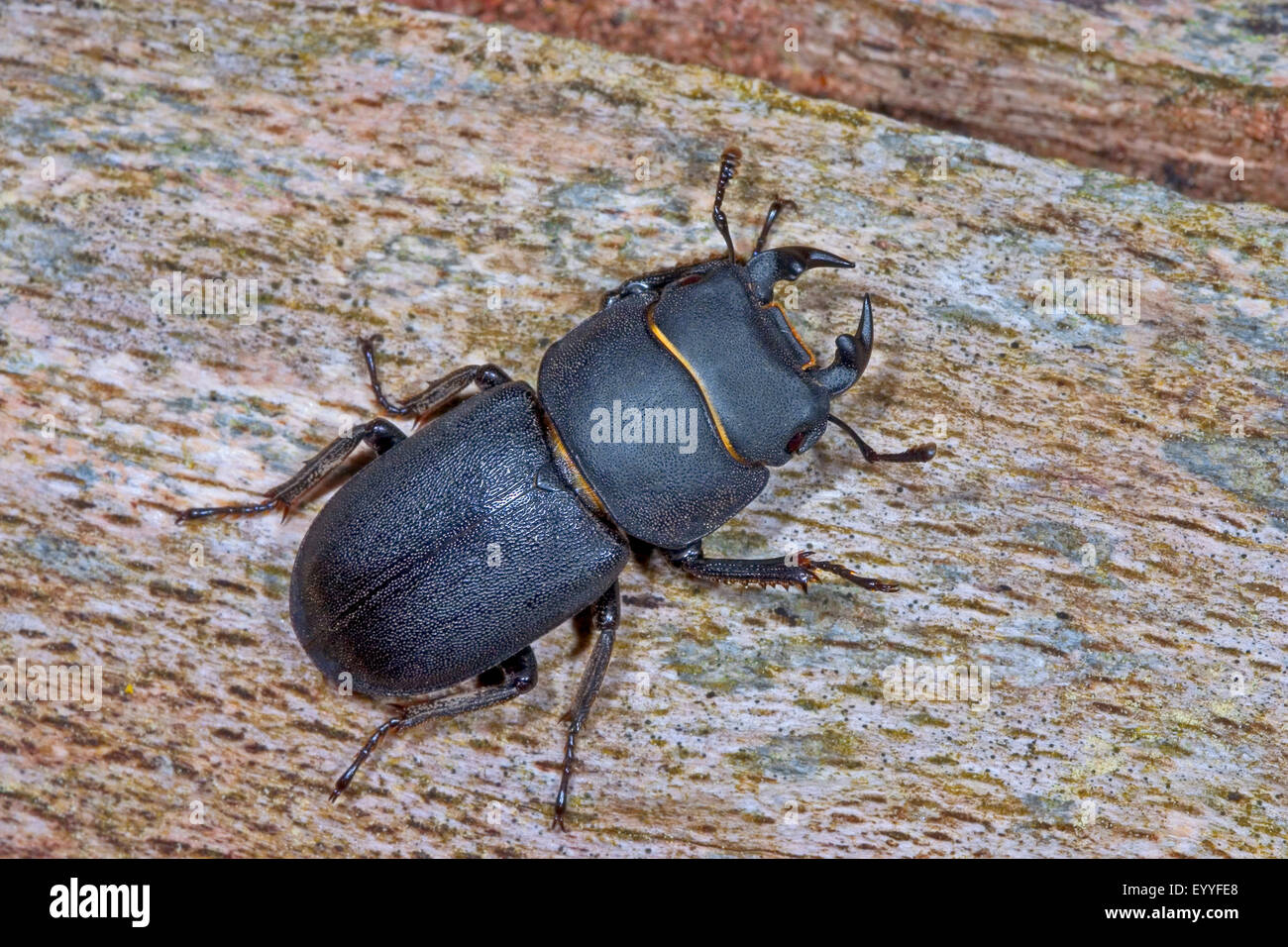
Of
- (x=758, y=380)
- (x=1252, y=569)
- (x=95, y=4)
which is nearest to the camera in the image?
(x=758, y=380)

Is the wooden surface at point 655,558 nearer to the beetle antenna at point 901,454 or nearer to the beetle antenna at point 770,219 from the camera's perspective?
the beetle antenna at point 770,219

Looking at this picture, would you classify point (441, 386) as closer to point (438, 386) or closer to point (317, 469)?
point (438, 386)

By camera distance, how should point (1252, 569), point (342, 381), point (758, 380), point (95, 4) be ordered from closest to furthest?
1. point (758, 380)
2. point (1252, 569)
3. point (342, 381)
4. point (95, 4)

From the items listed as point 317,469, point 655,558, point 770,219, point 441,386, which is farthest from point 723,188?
point 317,469

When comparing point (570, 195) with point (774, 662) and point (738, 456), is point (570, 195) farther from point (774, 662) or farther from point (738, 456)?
point (774, 662)

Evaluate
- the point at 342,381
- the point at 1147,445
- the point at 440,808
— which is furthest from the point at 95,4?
the point at 1147,445
